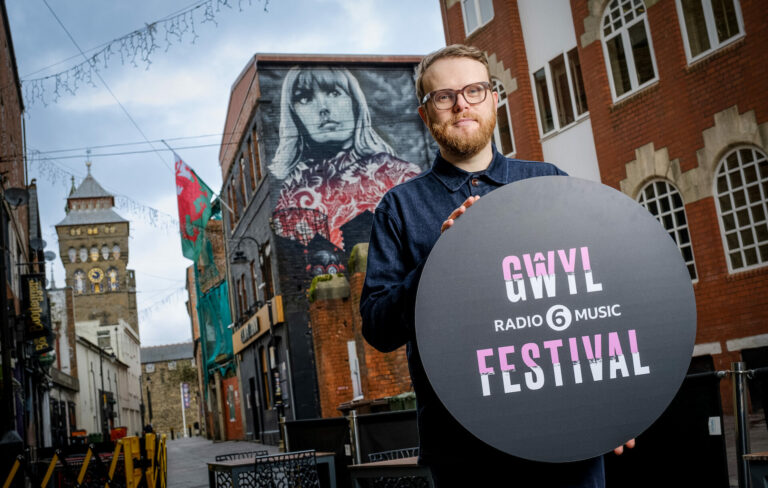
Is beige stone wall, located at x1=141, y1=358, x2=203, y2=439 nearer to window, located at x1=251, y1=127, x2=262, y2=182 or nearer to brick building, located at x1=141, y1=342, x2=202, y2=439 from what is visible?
brick building, located at x1=141, y1=342, x2=202, y2=439

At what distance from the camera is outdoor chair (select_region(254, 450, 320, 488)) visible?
6.19m

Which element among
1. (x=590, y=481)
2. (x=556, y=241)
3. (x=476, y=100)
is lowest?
(x=590, y=481)

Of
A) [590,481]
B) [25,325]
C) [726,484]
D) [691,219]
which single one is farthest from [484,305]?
[25,325]

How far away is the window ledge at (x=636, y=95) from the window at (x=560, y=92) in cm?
114

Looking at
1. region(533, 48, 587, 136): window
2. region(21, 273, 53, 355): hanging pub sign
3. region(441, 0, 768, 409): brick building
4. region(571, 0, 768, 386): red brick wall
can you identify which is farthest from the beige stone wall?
region(571, 0, 768, 386): red brick wall

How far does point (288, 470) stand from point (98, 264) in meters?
106

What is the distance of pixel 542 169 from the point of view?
82.7 inches

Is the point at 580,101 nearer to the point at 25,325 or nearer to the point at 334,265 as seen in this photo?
the point at 334,265

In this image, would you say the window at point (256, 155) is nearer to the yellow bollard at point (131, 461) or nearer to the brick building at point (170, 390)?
the yellow bollard at point (131, 461)

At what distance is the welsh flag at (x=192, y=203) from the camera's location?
937 inches

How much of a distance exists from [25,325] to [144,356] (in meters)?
107

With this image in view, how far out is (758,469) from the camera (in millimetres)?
3590

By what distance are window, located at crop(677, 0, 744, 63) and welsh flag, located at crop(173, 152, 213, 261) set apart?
14.7 m

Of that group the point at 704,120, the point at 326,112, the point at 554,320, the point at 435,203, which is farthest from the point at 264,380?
the point at 554,320
